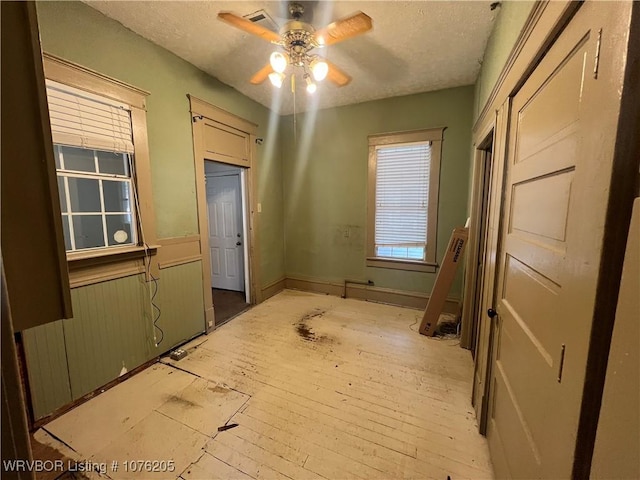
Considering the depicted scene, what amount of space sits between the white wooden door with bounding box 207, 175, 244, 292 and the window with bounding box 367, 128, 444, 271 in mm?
2154

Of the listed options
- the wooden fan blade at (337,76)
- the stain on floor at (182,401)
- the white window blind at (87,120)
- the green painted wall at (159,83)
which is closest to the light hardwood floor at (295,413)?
the stain on floor at (182,401)

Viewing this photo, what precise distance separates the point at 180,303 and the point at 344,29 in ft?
9.43

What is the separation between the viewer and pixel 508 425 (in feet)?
4.11

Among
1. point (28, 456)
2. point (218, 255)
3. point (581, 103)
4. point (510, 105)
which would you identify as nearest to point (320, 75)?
point (510, 105)

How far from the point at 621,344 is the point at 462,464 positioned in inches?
59.9

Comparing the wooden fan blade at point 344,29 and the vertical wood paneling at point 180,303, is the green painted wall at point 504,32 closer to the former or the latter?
the wooden fan blade at point 344,29

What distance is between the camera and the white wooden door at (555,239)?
0.62 m

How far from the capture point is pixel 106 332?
2.16 metres

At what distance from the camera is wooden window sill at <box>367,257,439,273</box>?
3.65 meters

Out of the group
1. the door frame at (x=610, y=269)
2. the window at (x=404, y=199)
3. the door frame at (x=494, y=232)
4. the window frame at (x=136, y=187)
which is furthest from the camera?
the window at (x=404, y=199)

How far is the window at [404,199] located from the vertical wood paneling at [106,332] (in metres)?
2.97

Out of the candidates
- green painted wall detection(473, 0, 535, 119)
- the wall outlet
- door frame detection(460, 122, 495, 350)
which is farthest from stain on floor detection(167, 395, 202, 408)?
green painted wall detection(473, 0, 535, 119)

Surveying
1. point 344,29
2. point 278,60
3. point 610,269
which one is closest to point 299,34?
point 278,60

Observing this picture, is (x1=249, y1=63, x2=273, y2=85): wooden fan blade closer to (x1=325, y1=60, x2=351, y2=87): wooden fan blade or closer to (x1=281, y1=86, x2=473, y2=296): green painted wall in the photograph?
(x1=325, y1=60, x2=351, y2=87): wooden fan blade
